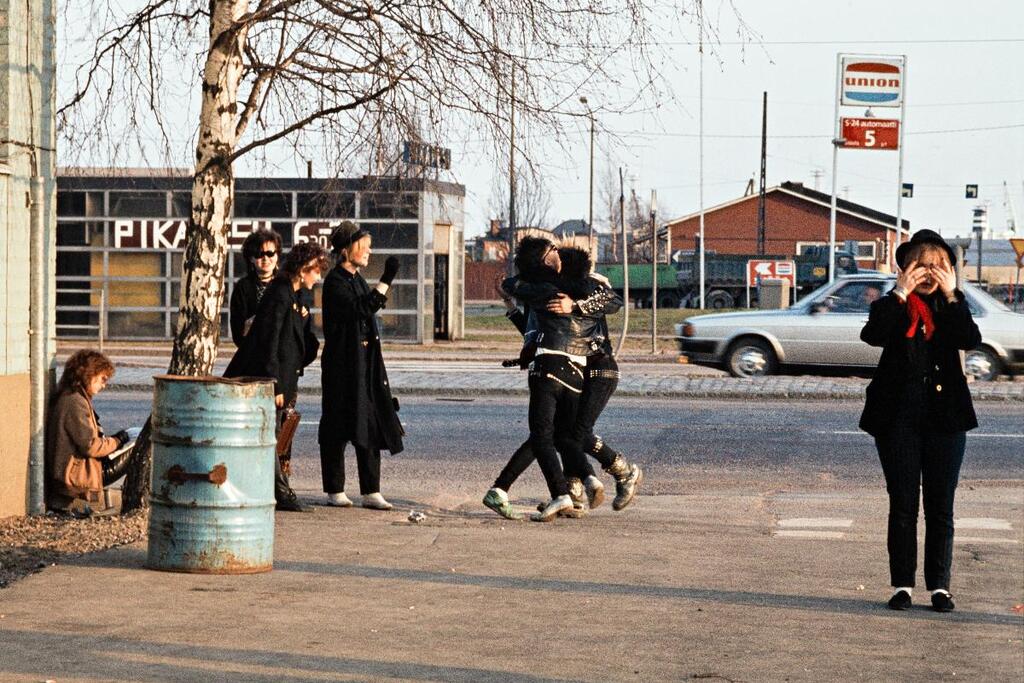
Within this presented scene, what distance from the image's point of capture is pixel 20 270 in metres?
8.86

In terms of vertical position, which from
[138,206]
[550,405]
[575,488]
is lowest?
[575,488]

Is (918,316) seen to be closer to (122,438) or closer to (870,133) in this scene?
(122,438)

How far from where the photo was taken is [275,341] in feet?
31.4

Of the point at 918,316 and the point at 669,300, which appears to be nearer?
the point at 918,316

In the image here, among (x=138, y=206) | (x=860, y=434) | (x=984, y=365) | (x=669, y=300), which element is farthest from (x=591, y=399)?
(x=669, y=300)

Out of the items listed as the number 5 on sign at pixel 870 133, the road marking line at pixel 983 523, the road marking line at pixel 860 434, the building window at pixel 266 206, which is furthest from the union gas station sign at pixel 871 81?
the road marking line at pixel 983 523

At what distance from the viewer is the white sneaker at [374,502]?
1020 centimetres

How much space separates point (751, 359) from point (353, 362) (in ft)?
45.4

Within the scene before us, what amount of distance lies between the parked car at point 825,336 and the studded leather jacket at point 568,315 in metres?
12.9

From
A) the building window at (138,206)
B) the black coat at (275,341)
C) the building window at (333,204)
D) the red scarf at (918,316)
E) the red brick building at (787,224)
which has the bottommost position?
the black coat at (275,341)

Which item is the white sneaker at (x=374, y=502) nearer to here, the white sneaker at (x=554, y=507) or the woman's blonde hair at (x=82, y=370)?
the white sneaker at (x=554, y=507)

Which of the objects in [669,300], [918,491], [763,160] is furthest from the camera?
[763,160]

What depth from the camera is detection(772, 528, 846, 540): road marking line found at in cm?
950

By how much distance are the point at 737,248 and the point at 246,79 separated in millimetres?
80223
